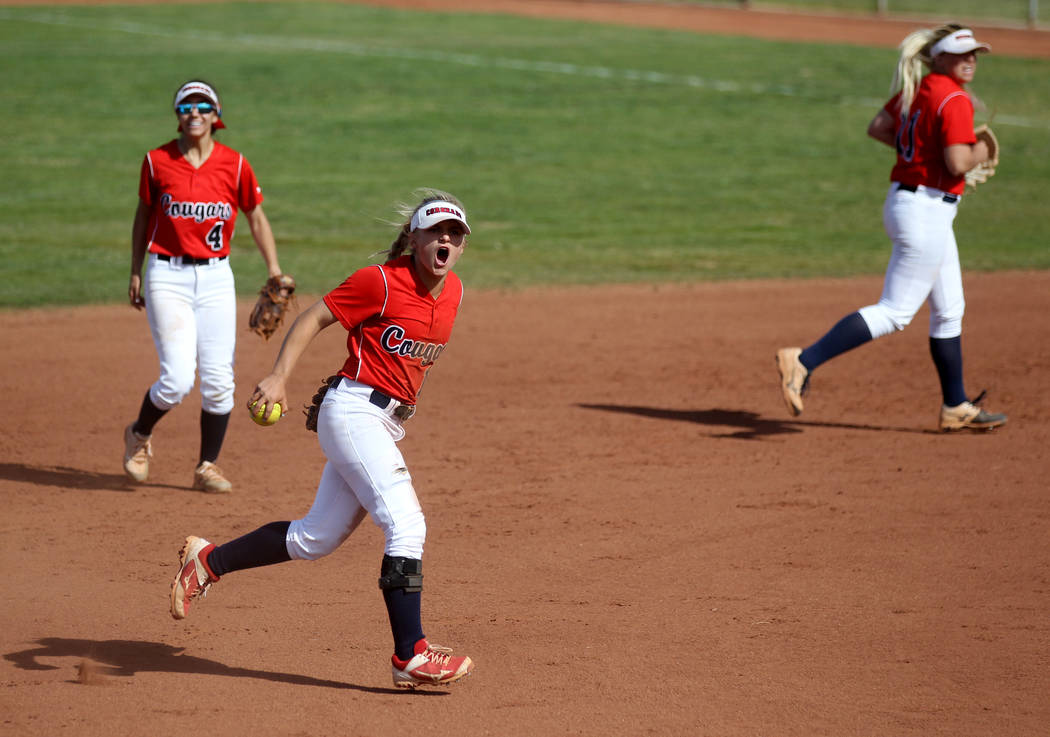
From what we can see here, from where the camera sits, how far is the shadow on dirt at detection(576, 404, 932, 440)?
8.86 meters

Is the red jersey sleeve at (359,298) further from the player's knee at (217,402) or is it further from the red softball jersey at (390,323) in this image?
the player's knee at (217,402)

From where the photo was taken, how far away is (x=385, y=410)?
5164mm

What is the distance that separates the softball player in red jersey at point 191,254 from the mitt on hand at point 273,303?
153 mm

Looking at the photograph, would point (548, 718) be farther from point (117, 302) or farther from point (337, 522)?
point (117, 302)

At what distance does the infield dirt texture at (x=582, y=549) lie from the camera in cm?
504

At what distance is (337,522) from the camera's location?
5.21m

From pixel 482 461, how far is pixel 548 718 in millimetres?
3453

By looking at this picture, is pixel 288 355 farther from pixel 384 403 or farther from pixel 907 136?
pixel 907 136

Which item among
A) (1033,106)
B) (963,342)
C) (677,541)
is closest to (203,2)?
(1033,106)

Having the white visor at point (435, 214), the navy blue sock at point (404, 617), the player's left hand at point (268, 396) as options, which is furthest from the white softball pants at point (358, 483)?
the white visor at point (435, 214)

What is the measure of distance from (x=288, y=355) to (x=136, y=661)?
1.47 meters

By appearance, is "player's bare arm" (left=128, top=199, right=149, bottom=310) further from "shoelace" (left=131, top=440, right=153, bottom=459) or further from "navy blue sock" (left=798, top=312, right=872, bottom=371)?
"navy blue sock" (left=798, top=312, right=872, bottom=371)

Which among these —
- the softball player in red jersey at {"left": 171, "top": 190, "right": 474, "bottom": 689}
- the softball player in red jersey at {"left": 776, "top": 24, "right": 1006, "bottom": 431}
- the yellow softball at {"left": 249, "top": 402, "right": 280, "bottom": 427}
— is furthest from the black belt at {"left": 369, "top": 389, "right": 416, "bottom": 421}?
the softball player in red jersey at {"left": 776, "top": 24, "right": 1006, "bottom": 431}

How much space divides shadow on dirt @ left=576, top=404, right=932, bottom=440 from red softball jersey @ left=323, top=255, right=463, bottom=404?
3990mm
